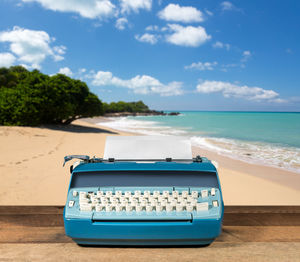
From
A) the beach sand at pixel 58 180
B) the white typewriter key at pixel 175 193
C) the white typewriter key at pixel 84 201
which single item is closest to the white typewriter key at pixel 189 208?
the white typewriter key at pixel 175 193

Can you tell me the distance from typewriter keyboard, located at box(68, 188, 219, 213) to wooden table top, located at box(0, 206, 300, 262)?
272mm

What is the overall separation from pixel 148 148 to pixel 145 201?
2.25 ft

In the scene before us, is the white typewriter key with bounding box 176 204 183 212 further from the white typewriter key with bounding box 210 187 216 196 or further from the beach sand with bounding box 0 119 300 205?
the beach sand with bounding box 0 119 300 205

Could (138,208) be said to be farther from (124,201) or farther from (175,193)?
(175,193)

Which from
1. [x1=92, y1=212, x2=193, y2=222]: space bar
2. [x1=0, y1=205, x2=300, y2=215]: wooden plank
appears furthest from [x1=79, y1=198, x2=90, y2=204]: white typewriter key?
[x1=0, y1=205, x2=300, y2=215]: wooden plank

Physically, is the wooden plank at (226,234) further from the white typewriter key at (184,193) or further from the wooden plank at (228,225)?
the white typewriter key at (184,193)

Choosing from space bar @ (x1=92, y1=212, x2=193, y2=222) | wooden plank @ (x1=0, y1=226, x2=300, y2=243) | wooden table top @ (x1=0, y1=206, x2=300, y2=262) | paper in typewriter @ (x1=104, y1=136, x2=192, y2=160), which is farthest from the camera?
paper in typewriter @ (x1=104, y1=136, x2=192, y2=160)

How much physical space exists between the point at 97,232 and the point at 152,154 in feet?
2.64

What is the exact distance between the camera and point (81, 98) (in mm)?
24188

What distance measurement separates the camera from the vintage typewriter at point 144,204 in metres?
1.33

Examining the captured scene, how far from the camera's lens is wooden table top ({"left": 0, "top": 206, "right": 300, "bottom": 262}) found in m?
1.44

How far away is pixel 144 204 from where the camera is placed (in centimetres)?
139

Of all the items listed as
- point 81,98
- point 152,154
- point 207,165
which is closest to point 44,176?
point 152,154

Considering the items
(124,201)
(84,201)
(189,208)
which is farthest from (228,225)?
(84,201)
